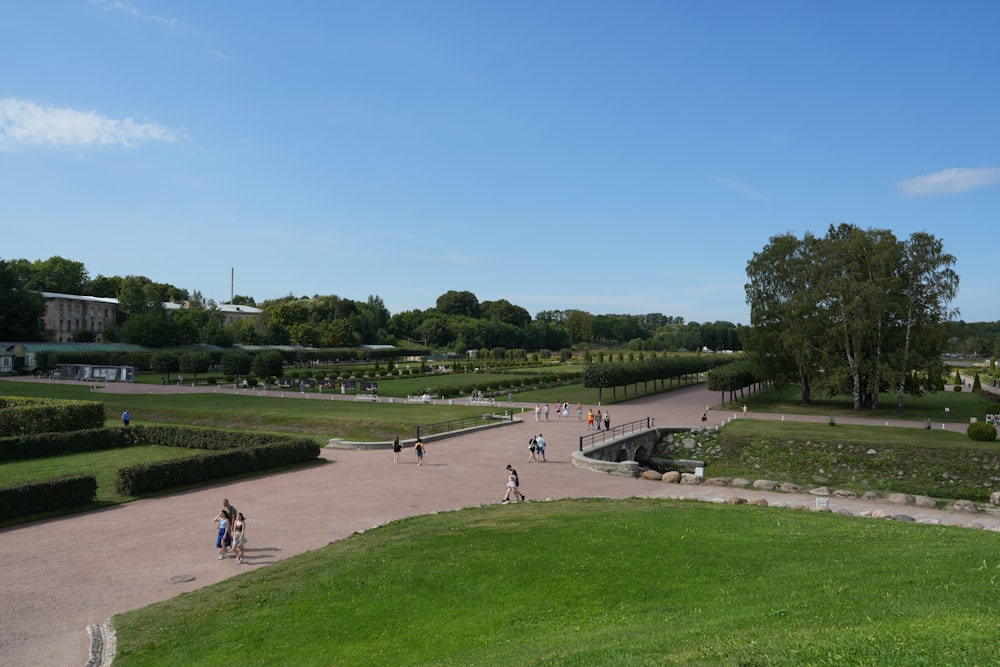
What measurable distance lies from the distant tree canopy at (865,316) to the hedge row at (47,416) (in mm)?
50927

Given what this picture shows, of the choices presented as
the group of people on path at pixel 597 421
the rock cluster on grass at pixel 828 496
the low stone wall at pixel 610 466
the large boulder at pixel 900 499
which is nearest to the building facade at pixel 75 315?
the group of people on path at pixel 597 421

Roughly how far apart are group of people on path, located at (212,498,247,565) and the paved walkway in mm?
317

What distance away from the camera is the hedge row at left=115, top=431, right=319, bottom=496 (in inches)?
966

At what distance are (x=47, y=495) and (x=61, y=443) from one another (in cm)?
1393

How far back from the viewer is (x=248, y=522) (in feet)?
69.2

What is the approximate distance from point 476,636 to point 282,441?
74.6ft

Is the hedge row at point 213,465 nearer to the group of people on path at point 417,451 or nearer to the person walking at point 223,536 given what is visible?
the group of people on path at point 417,451

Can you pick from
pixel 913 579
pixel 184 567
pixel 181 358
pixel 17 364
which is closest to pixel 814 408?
pixel 913 579

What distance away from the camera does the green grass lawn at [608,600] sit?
838cm

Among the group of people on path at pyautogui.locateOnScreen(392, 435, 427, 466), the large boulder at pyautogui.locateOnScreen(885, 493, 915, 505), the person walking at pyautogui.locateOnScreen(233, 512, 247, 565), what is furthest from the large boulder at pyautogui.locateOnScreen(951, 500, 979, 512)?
the person walking at pyautogui.locateOnScreen(233, 512, 247, 565)

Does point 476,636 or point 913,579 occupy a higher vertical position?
point 913,579

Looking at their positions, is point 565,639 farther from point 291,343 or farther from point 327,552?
point 291,343

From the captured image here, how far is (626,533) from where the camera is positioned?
16.1 m

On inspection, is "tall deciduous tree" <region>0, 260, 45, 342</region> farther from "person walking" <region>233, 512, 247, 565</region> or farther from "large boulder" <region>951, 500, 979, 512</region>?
"large boulder" <region>951, 500, 979, 512</region>
